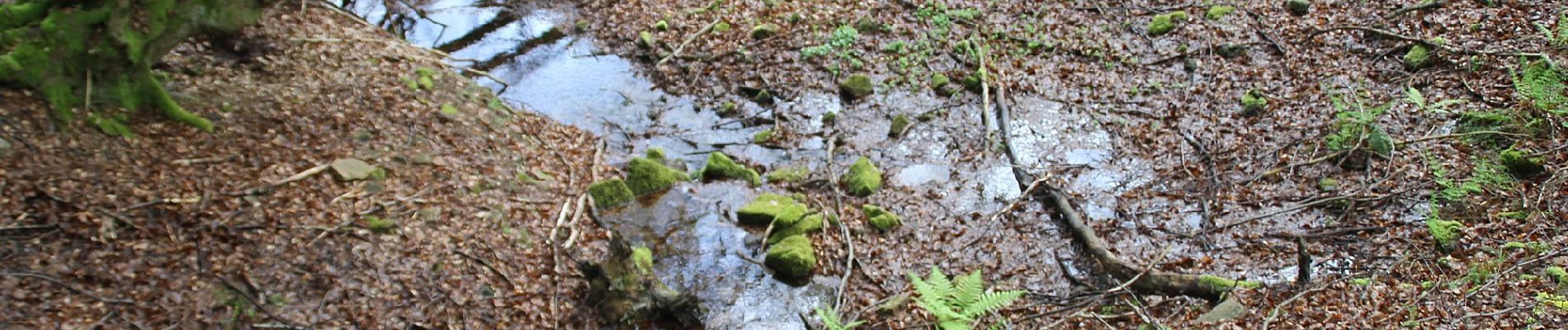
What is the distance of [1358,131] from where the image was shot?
302 inches

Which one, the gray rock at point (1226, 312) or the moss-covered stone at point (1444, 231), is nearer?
the gray rock at point (1226, 312)

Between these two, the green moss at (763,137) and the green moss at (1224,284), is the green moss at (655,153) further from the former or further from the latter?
the green moss at (1224,284)

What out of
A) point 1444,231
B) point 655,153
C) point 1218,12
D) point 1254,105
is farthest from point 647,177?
point 1218,12

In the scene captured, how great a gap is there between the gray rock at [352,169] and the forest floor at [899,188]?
0.06m

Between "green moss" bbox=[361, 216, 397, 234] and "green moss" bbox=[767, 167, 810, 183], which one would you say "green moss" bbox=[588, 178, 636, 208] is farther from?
"green moss" bbox=[361, 216, 397, 234]

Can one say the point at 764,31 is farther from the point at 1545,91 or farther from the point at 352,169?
the point at 1545,91

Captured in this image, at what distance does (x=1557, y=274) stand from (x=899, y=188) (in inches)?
189

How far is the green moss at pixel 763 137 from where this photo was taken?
955 cm

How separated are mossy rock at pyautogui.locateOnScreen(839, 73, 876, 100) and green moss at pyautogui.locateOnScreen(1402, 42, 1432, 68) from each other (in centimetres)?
562

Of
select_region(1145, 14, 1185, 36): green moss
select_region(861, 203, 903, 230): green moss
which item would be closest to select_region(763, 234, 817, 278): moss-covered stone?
select_region(861, 203, 903, 230): green moss

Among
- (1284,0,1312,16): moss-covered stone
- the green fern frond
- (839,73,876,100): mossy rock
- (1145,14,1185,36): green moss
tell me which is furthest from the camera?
(1145,14,1185,36): green moss

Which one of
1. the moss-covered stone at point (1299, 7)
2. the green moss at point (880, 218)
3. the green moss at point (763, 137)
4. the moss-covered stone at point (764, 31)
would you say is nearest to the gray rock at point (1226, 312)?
the green moss at point (880, 218)

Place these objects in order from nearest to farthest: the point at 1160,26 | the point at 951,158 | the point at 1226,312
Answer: the point at 1226,312 → the point at 951,158 → the point at 1160,26

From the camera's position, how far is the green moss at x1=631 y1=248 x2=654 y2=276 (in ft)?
20.5
